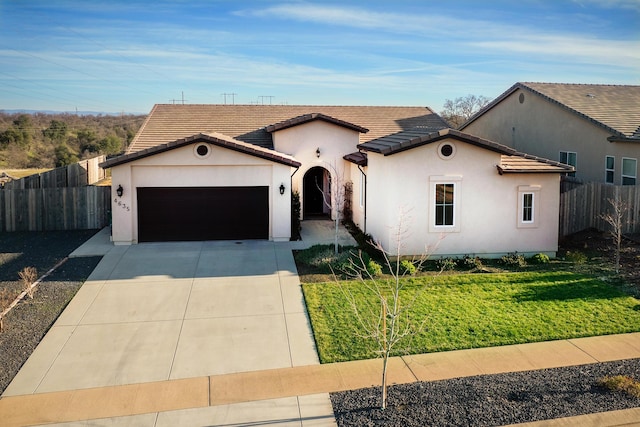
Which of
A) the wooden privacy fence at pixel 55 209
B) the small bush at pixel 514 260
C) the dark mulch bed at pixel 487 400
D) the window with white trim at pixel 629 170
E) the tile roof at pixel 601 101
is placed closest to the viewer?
the dark mulch bed at pixel 487 400

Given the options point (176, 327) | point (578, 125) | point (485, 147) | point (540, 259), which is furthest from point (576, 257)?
point (176, 327)

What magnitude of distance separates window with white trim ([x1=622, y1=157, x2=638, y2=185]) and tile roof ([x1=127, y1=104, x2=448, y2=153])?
8.10 metres

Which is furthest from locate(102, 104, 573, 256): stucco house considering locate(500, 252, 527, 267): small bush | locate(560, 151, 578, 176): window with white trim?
locate(560, 151, 578, 176): window with white trim

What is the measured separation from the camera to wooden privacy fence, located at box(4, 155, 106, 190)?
21.8m

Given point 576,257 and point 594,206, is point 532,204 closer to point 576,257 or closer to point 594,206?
point 576,257

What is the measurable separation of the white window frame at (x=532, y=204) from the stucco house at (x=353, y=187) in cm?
3

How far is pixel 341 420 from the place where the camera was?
7.91 meters

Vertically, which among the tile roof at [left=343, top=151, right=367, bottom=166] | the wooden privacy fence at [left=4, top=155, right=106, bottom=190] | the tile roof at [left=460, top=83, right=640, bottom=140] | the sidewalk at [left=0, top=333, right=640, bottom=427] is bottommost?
Result: the sidewalk at [left=0, top=333, right=640, bottom=427]

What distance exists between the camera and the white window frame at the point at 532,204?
16797 mm

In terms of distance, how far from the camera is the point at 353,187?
72.7ft

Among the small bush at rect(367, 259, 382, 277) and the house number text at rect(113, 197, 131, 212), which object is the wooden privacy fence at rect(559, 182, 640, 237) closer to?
the small bush at rect(367, 259, 382, 277)

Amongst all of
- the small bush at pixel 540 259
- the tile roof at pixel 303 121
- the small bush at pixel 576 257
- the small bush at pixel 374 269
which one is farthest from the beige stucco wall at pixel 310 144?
the small bush at pixel 576 257

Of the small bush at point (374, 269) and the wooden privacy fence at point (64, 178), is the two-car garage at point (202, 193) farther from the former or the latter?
the small bush at point (374, 269)

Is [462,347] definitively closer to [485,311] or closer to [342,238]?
[485,311]
